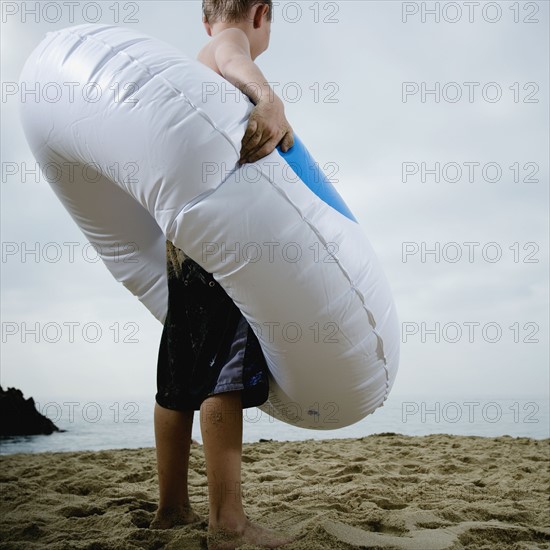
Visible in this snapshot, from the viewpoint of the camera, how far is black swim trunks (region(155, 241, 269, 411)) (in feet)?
4.99

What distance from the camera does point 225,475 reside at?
1.48 metres

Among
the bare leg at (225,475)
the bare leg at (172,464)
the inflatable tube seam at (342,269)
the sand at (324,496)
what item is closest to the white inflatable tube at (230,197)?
the inflatable tube seam at (342,269)

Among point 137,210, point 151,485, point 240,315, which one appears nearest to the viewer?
point 240,315

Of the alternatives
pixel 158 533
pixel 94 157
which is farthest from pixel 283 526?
pixel 94 157

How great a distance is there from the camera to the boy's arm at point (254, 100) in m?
1.37

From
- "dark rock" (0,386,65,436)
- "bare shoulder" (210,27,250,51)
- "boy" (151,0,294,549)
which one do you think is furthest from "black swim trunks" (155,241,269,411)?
"dark rock" (0,386,65,436)

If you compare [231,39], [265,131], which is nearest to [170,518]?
[265,131]

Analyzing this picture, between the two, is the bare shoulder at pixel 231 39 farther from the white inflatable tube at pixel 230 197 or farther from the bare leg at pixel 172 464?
the bare leg at pixel 172 464

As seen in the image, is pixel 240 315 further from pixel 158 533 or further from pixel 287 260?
pixel 158 533

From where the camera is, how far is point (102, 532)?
170cm

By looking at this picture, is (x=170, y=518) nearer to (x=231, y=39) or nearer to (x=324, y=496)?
(x=324, y=496)

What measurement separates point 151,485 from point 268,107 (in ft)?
5.61

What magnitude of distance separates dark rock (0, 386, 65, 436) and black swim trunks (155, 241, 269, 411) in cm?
305

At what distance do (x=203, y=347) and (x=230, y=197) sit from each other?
0.45 metres
